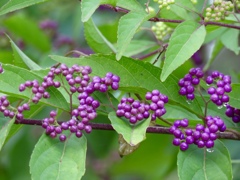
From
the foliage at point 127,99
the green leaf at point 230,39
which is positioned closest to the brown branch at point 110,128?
the foliage at point 127,99

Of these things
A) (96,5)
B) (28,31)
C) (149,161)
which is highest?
(96,5)

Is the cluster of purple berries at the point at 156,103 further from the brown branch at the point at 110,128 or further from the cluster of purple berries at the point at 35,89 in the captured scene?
the cluster of purple berries at the point at 35,89

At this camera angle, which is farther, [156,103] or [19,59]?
[19,59]

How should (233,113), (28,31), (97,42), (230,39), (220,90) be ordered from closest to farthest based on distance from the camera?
(220,90) < (233,113) < (97,42) < (230,39) < (28,31)

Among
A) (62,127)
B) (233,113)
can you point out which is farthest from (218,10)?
(62,127)

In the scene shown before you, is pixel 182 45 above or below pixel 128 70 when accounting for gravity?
above

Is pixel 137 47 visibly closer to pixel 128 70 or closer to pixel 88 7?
pixel 128 70

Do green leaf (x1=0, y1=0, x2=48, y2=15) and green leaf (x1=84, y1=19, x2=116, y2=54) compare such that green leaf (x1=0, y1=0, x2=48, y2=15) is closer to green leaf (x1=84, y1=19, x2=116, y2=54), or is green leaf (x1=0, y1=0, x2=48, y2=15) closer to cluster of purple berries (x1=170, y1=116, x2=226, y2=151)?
green leaf (x1=84, y1=19, x2=116, y2=54)

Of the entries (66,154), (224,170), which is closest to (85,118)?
(66,154)
